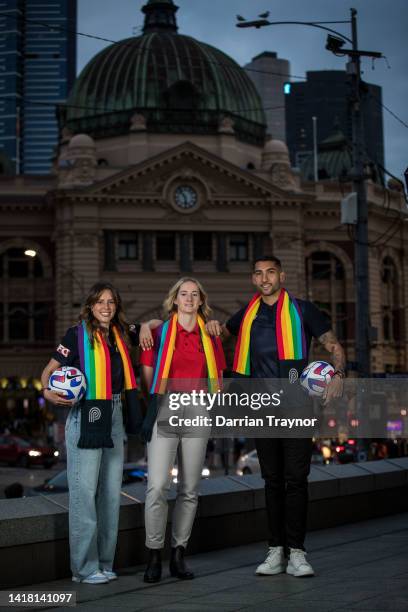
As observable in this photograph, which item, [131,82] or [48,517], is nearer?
[48,517]

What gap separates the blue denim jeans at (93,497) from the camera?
335 inches

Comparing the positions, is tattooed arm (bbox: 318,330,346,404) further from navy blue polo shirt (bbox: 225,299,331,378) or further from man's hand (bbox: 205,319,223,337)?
man's hand (bbox: 205,319,223,337)

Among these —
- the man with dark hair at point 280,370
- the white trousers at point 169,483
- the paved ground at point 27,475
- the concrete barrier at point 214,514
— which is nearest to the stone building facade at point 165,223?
the paved ground at point 27,475

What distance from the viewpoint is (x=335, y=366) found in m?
8.89

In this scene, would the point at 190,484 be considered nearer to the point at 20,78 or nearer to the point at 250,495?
the point at 250,495

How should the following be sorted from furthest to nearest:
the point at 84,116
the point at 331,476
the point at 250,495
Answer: the point at 84,116 < the point at 331,476 < the point at 250,495

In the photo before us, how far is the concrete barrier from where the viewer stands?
342 inches

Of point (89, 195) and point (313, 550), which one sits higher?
point (89, 195)

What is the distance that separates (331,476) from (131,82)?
65529 millimetres

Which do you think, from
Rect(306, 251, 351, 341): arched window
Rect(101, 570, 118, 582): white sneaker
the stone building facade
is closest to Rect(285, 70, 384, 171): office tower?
the stone building facade

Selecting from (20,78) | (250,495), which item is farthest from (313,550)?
(20,78)

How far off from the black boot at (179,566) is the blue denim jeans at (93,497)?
0.44 metres

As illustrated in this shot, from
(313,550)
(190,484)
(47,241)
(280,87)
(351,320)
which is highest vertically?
(280,87)

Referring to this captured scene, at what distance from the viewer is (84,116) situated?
253ft
